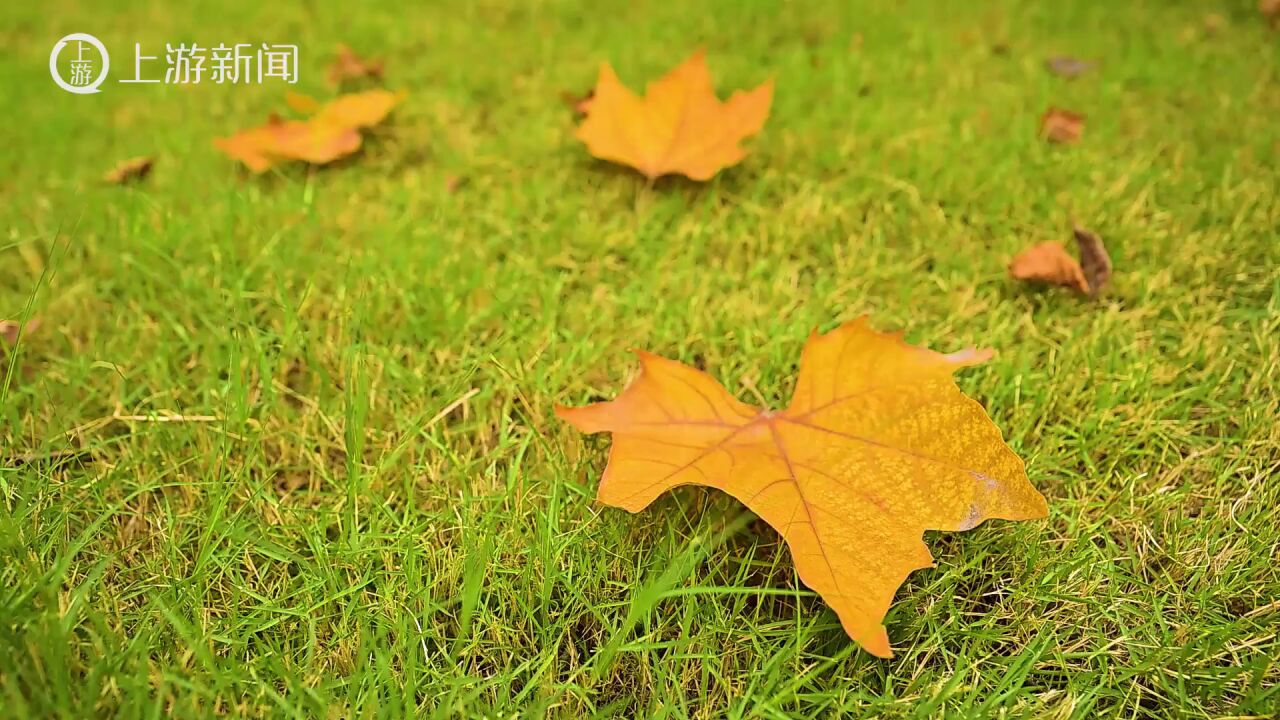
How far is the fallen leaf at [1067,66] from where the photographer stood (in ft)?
6.72

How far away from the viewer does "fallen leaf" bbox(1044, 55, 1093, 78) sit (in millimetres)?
2049

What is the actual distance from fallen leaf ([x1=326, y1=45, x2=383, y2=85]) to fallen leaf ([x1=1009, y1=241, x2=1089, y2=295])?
173 centimetres

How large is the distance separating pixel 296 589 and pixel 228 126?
59.0 inches

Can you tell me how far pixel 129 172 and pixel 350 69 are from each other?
663mm

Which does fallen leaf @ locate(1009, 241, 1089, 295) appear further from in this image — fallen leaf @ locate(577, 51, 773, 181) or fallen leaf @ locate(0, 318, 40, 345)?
fallen leaf @ locate(0, 318, 40, 345)

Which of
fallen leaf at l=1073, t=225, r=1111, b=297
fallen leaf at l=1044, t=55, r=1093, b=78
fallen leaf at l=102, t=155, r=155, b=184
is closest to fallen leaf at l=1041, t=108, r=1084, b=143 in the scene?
fallen leaf at l=1044, t=55, r=1093, b=78

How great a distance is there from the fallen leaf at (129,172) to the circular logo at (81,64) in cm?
65

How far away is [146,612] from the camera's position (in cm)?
88

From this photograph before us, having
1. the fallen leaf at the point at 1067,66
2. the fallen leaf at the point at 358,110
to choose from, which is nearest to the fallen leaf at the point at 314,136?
the fallen leaf at the point at 358,110

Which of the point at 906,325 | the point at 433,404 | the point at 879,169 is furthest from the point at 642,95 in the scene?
the point at 433,404

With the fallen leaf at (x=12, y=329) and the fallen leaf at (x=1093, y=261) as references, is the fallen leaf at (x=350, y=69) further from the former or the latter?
the fallen leaf at (x=1093, y=261)

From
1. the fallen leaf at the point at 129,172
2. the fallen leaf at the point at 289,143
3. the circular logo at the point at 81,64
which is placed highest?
the fallen leaf at the point at 289,143

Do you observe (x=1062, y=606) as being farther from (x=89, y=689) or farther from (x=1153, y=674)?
(x=89, y=689)

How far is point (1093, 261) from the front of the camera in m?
1.37
